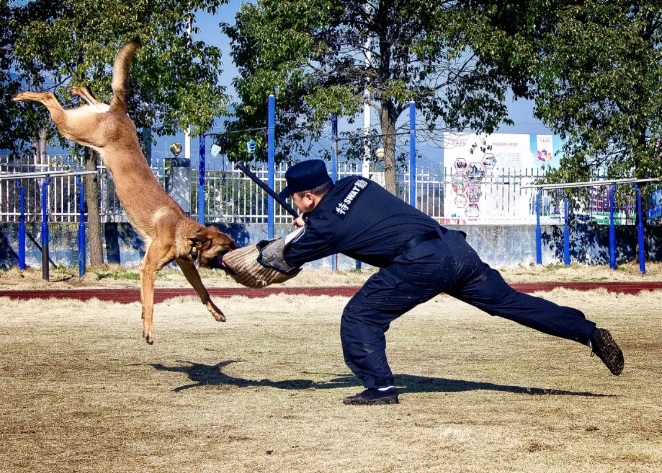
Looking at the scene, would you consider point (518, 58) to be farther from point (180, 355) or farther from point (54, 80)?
point (180, 355)

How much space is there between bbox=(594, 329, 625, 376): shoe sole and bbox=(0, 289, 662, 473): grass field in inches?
8.5

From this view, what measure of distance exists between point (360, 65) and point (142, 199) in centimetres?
1587

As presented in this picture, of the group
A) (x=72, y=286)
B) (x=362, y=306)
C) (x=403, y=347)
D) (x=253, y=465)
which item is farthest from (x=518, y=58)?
(x=253, y=465)

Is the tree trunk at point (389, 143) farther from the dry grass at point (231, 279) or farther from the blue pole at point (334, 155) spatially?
the dry grass at point (231, 279)

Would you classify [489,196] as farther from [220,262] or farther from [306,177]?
[306,177]

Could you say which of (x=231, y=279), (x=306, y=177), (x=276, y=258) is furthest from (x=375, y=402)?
(x=231, y=279)

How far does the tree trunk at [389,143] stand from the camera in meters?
21.2

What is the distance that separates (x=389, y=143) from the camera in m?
21.8

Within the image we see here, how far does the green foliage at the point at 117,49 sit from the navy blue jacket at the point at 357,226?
13.5 metres

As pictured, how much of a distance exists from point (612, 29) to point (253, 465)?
20233 millimetres

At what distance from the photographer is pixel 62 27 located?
18.1 m

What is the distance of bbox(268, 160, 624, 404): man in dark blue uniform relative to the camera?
5293mm

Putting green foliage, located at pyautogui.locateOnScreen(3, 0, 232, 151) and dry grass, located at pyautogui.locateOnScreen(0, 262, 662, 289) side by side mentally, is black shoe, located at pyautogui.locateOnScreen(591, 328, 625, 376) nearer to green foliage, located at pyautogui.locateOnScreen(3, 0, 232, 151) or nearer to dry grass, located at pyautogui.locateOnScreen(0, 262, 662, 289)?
dry grass, located at pyautogui.locateOnScreen(0, 262, 662, 289)

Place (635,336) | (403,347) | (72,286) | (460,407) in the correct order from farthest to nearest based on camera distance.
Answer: (72,286) → (635,336) → (403,347) → (460,407)
